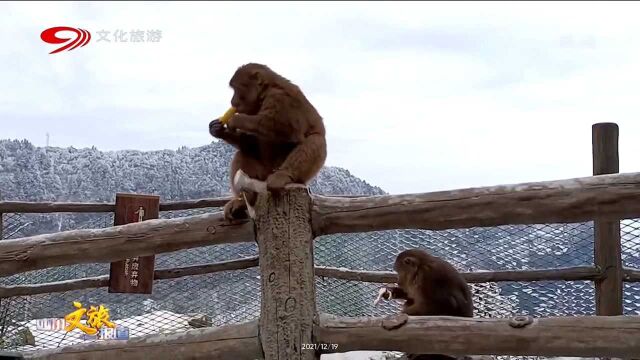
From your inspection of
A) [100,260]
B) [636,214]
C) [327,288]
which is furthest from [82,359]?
[636,214]

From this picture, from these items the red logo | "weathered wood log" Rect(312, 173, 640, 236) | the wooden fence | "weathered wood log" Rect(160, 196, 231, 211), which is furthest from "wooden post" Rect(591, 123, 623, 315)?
the red logo

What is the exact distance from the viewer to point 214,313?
15.6ft

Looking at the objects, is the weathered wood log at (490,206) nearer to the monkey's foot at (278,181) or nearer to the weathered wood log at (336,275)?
the monkey's foot at (278,181)

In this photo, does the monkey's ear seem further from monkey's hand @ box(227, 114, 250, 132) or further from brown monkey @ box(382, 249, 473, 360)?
brown monkey @ box(382, 249, 473, 360)

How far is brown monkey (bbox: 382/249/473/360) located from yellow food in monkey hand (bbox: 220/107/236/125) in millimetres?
1128

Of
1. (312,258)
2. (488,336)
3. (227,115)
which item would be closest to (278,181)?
(312,258)

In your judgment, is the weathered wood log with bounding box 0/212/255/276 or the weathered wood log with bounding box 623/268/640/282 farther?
the weathered wood log with bounding box 623/268/640/282

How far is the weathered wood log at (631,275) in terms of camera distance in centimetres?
378

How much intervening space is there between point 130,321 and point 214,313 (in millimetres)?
633

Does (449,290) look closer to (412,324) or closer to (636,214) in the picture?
(412,324)

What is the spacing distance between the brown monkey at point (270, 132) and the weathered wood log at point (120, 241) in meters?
0.09

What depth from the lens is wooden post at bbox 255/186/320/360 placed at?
2.54 meters

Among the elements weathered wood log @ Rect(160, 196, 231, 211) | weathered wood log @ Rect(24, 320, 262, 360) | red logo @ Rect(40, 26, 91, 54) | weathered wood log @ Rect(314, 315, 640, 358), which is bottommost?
weathered wood log @ Rect(24, 320, 262, 360)
